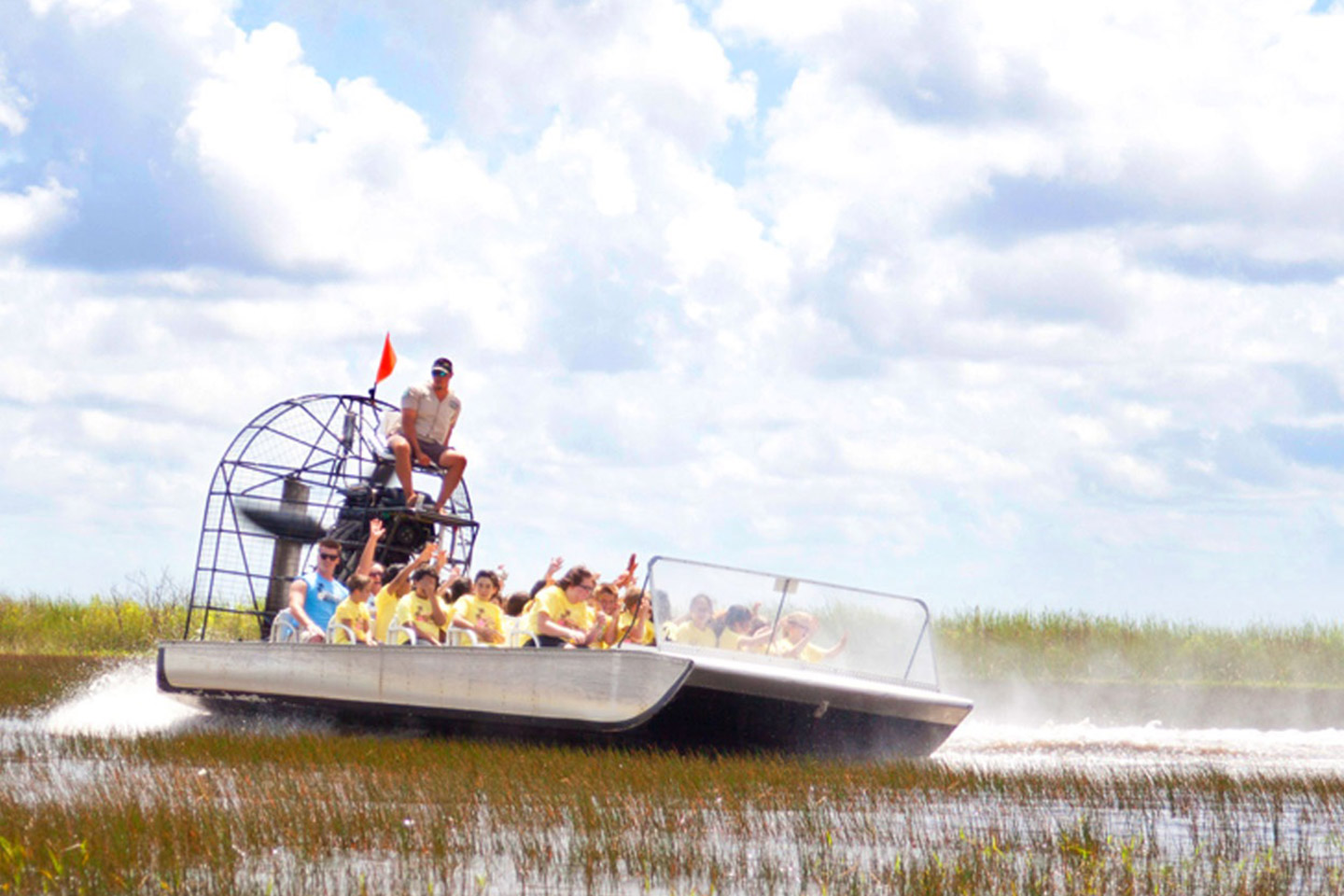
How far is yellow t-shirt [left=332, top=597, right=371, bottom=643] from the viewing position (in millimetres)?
19125

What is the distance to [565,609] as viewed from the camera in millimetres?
16859

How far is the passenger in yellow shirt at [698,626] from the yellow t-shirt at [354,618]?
4818 mm

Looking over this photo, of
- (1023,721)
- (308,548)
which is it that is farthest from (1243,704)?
(308,548)

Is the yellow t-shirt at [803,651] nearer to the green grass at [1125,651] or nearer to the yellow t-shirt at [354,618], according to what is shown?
the yellow t-shirt at [354,618]

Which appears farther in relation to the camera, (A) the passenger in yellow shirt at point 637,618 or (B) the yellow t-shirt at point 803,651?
(B) the yellow t-shirt at point 803,651

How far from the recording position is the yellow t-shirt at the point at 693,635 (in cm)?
1551

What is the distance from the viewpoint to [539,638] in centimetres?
1681

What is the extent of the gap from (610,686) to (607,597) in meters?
2.06

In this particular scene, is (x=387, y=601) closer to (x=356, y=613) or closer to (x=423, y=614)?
(x=356, y=613)

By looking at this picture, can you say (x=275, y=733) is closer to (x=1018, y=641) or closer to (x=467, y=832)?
(x=467, y=832)

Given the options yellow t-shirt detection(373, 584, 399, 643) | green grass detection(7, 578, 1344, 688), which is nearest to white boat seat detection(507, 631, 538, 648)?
yellow t-shirt detection(373, 584, 399, 643)

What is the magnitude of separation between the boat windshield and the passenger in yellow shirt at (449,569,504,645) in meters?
2.98

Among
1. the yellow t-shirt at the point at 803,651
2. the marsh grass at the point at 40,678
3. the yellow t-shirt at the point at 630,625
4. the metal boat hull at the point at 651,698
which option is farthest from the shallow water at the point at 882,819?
the marsh grass at the point at 40,678

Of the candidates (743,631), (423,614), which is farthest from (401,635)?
(743,631)
